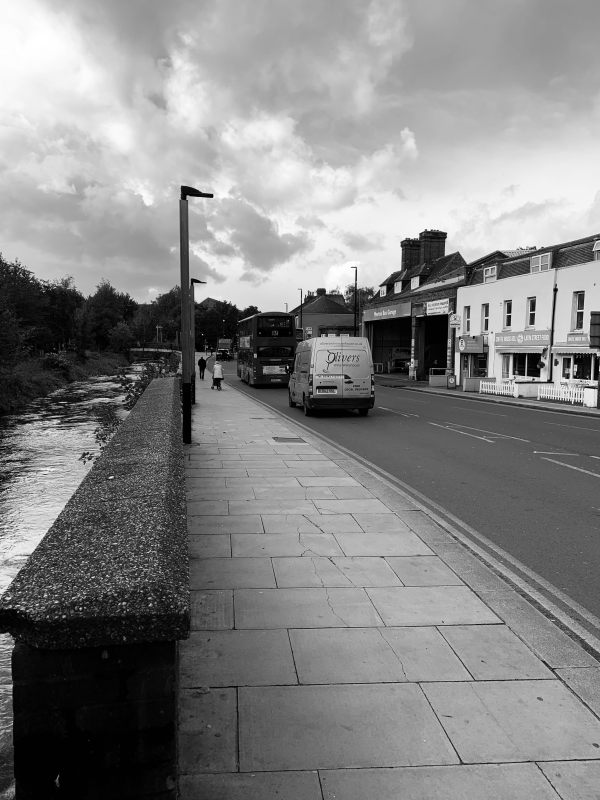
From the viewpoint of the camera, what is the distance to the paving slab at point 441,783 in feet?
8.47

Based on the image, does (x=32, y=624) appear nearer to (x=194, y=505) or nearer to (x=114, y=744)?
(x=114, y=744)

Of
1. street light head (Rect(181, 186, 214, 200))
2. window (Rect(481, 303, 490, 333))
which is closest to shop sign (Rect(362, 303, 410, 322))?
window (Rect(481, 303, 490, 333))

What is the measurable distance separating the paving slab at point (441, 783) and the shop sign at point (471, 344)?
1316 inches

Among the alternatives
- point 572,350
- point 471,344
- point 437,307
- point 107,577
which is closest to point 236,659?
point 107,577

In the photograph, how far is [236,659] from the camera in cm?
371

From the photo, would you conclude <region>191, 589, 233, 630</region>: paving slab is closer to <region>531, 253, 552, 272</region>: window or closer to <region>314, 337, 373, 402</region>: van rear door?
<region>314, 337, 373, 402</region>: van rear door

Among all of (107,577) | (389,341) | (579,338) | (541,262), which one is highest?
(541,262)

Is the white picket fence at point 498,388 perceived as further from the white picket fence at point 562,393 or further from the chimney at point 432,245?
the chimney at point 432,245

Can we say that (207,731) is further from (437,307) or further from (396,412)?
(437,307)

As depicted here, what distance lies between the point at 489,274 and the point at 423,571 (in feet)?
106

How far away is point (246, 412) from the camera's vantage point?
19641 millimetres

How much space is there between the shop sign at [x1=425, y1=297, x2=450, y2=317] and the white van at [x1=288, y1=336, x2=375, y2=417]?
21291 mm

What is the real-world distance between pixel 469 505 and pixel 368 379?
11.1 metres

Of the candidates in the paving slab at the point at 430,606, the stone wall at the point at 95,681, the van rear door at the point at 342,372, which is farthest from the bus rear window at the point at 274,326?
the stone wall at the point at 95,681
